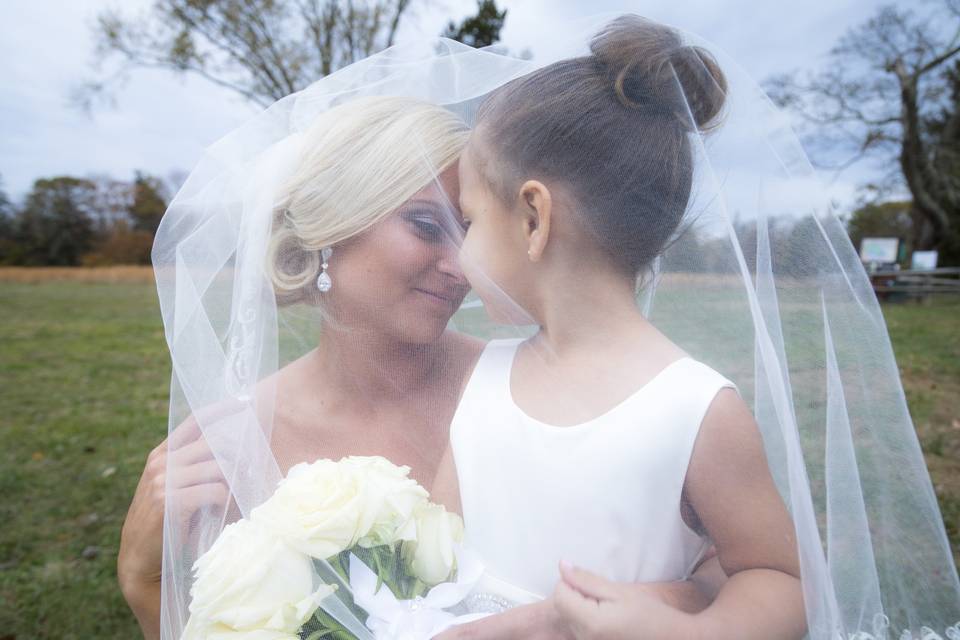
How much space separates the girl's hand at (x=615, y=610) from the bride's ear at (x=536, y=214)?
2.07 ft

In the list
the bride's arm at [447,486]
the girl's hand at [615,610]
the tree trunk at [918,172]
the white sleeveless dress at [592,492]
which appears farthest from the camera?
the tree trunk at [918,172]

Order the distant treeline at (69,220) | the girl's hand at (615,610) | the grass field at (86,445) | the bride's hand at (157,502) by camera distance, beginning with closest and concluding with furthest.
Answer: the girl's hand at (615,610), the bride's hand at (157,502), the grass field at (86,445), the distant treeline at (69,220)

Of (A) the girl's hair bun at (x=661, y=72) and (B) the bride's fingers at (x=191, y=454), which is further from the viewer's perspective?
(B) the bride's fingers at (x=191, y=454)

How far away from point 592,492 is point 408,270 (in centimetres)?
74

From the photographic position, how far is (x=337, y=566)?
1.39m

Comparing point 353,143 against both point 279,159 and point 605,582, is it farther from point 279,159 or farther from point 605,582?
point 605,582

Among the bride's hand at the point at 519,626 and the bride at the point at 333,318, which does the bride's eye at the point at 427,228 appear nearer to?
the bride at the point at 333,318

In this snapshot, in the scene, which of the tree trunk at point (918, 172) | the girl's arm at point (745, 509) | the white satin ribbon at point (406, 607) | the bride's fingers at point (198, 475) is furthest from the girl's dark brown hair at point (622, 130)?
the tree trunk at point (918, 172)

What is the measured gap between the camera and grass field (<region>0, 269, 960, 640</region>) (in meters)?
3.67

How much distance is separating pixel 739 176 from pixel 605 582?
85cm

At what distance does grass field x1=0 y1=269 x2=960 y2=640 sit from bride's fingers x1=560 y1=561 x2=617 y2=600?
305 cm

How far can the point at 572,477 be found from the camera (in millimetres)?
1319

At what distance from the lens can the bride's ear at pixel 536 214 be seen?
134cm

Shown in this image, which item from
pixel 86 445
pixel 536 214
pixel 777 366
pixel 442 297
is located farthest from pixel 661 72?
pixel 86 445
